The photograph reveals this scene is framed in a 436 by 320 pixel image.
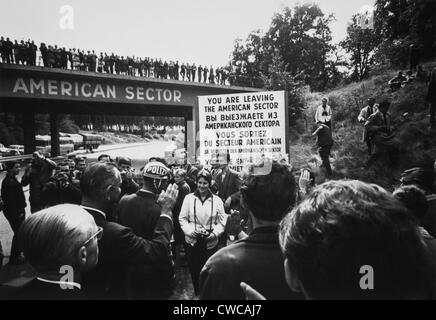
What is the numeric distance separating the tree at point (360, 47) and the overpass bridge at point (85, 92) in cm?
626

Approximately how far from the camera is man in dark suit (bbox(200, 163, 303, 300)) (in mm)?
1459

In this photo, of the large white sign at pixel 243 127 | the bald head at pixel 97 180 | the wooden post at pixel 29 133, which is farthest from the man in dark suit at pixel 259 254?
the wooden post at pixel 29 133

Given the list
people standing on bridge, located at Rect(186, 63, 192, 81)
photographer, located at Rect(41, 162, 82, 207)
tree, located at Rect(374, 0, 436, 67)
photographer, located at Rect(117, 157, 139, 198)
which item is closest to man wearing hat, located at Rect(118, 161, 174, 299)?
photographer, located at Rect(41, 162, 82, 207)

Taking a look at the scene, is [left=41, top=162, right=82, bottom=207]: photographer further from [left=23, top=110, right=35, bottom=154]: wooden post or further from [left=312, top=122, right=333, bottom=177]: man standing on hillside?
[left=23, top=110, right=35, bottom=154]: wooden post

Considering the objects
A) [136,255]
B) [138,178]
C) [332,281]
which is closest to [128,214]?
[136,255]

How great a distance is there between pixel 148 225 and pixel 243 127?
2120 millimetres

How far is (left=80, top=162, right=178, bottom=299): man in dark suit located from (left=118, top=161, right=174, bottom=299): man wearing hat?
12cm

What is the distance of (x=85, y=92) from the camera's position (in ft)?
47.3

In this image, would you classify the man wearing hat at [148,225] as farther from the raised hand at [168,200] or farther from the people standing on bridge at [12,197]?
the people standing on bridge at [12,197]

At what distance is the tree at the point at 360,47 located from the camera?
12.9m

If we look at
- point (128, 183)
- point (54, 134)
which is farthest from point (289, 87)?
point (54, 134)

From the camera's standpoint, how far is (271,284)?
1445 millimetres

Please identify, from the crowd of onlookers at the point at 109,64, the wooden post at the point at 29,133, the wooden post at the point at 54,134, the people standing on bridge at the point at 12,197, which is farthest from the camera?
the wooden post at the point at 54,134

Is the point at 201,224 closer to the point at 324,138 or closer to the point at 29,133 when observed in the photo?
the point at 324,138
